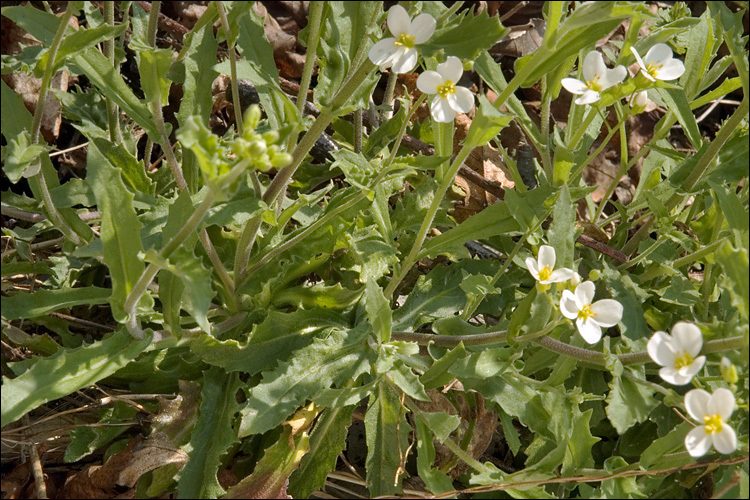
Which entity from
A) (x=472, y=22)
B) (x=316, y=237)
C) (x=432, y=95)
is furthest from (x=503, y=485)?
(x=472, y=22)

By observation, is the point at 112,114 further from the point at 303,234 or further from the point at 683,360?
the point at 683,360

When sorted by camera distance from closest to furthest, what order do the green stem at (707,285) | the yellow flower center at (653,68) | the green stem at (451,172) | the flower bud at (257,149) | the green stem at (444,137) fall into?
the flower bud at (257,149) → the green stem at (451,172) → the yellow flower center at (653,68) → the green stem at (444,137) → the green stem at (707,285)

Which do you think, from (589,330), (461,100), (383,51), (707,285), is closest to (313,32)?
(383,51)

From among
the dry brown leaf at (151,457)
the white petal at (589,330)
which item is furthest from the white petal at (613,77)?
the dry brown leaf at (151,457)

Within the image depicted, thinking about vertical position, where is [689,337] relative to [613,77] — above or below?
below

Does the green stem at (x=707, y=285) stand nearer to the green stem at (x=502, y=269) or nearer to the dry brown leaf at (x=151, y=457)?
the green stem at (x=502, y=269)

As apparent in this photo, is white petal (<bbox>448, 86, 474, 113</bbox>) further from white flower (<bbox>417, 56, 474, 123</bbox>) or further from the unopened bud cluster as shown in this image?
the unopened bud cluster
